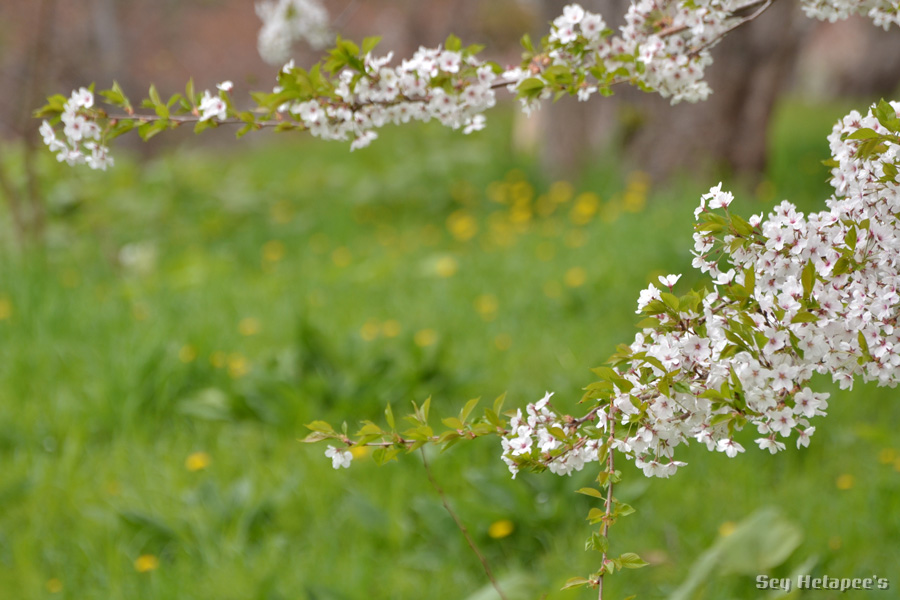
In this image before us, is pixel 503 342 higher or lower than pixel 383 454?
higher

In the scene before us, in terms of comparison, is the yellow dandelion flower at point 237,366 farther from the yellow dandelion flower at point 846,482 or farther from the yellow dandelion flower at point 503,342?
the yellow dandelion flower at point 846,482

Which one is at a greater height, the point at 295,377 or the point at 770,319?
the point at 295,377

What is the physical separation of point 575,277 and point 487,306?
0.48 meters

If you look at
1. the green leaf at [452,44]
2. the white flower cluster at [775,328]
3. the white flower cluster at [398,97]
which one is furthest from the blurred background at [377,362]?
the white flower cluster at [775,328]

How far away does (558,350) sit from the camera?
3307mm

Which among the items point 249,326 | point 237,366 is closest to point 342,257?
point 249,326

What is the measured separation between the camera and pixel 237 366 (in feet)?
10.6

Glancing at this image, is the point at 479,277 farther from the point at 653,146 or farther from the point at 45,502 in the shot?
the point at 45,502

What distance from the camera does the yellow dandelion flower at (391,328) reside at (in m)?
3.58

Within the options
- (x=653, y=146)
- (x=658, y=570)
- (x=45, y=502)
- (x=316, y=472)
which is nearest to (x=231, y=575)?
(x=316, y=472)

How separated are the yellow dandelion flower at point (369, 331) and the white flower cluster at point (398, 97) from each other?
1919 millimetres

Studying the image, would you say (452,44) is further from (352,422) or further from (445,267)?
(445,267)

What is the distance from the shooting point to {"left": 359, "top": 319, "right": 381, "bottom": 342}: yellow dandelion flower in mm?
3528

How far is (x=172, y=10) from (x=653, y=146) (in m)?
11.3
